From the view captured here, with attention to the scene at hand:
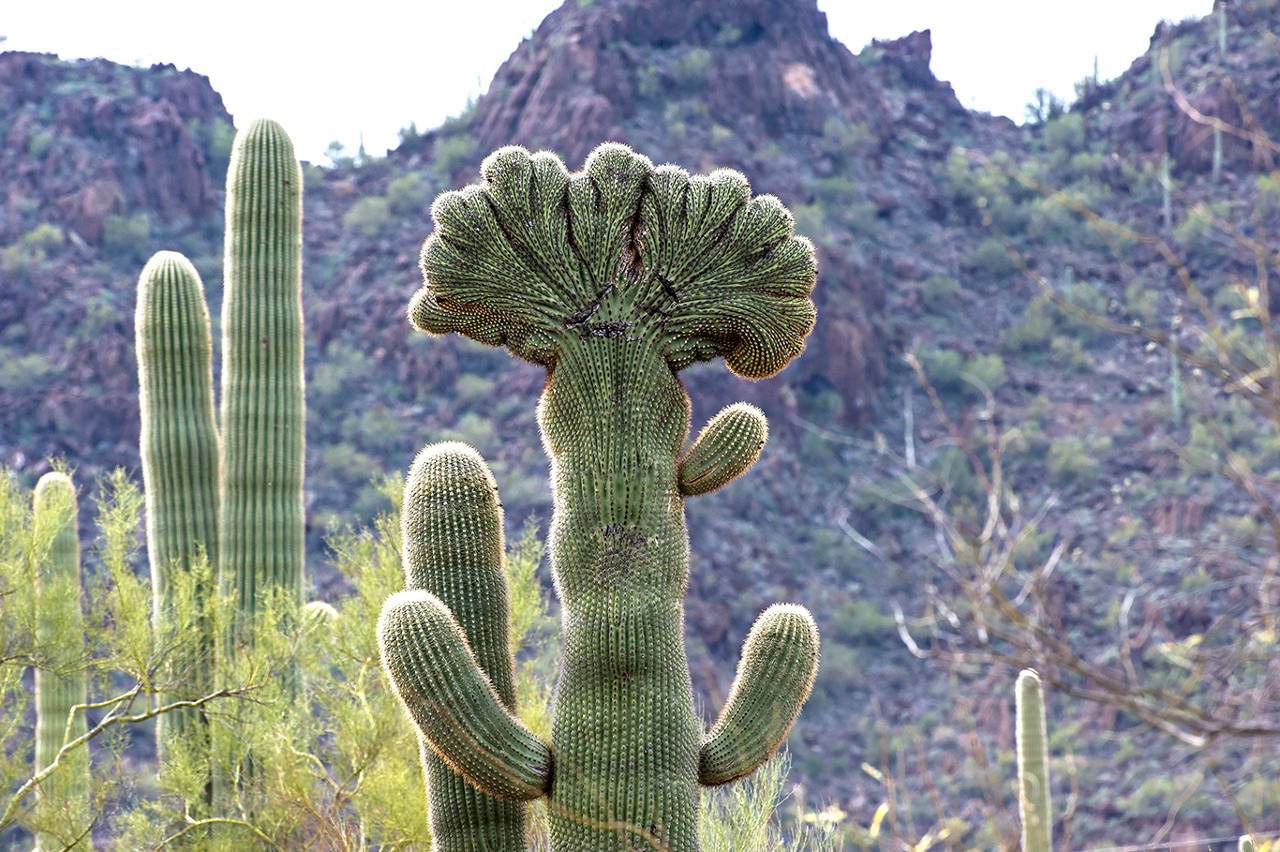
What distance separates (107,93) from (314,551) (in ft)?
49.9

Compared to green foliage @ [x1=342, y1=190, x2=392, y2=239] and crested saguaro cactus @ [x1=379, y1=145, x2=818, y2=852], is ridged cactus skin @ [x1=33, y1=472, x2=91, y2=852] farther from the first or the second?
green foliage @ [x1=342, y1=190, x2=392, y2=239]

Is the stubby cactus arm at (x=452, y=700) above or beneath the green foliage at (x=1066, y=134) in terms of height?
beneath

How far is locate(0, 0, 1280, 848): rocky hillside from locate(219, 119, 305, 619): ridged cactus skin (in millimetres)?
14340

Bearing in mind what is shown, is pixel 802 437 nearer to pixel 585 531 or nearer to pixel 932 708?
pixel 932 708

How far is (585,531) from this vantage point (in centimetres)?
475

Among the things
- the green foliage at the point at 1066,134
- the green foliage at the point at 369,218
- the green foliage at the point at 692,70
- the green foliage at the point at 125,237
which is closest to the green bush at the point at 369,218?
the green foliage at the point at 369,218

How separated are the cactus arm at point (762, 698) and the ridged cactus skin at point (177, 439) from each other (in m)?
5.87

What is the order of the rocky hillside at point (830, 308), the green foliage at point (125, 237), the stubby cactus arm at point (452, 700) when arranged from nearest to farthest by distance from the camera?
1. the stubby cactus arm at point (452, 700)
2. the rocky hillside at point (830, 308)
3. the green foliage at point (125, 237)

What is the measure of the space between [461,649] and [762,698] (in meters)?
0.98

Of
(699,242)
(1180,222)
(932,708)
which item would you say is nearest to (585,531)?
(699,242)

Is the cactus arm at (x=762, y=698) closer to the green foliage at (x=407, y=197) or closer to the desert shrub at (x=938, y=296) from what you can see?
the desert shrub at (x=938, y=296)

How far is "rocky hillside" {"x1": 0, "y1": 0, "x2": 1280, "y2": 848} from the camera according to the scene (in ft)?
89.7

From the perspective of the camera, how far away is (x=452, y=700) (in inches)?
177

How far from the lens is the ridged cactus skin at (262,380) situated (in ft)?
32.0
